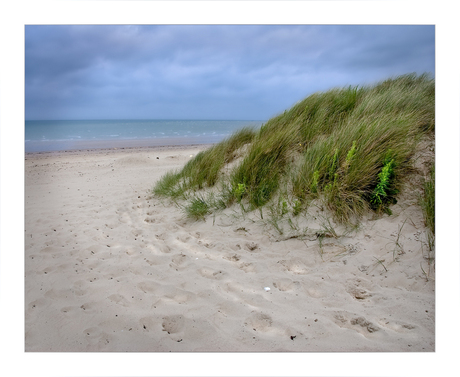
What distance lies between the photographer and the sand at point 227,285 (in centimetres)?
197

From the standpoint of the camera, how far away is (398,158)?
11.0 ft

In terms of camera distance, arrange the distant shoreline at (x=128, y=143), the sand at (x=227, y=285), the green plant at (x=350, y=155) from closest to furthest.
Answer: the sand at (x=227, y=285)
the green plant at (x=350, y=155)
the distant shoreline at (x=128, y=143)

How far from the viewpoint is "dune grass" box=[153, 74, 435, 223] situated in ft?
10.6

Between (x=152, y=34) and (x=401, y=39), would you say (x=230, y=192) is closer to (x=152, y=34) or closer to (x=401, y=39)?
(x=152, y=34)

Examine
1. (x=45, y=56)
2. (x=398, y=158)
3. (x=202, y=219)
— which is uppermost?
(x=45, y=56)

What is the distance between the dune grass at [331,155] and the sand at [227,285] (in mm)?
217

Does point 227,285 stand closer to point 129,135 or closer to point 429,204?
point 429,204

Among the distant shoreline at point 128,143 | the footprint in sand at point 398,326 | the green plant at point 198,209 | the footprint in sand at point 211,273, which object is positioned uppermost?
the distant shoreline at point 128,143

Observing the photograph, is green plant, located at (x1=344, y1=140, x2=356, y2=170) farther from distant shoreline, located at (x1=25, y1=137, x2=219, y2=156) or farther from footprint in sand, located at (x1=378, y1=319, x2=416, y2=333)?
distant shoreline, located at (x1=25, y1=137, x2=219, y2=156)

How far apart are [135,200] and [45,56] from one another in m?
2.58

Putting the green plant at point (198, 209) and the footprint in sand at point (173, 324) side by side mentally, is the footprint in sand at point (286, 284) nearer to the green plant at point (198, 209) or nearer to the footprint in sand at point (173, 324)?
the footprint in sand at point (173, 324)

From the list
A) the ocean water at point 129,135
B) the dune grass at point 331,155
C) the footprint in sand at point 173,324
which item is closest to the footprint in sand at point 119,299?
the footprint in sand at point 173,324

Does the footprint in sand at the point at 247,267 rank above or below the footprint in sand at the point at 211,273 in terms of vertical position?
above
